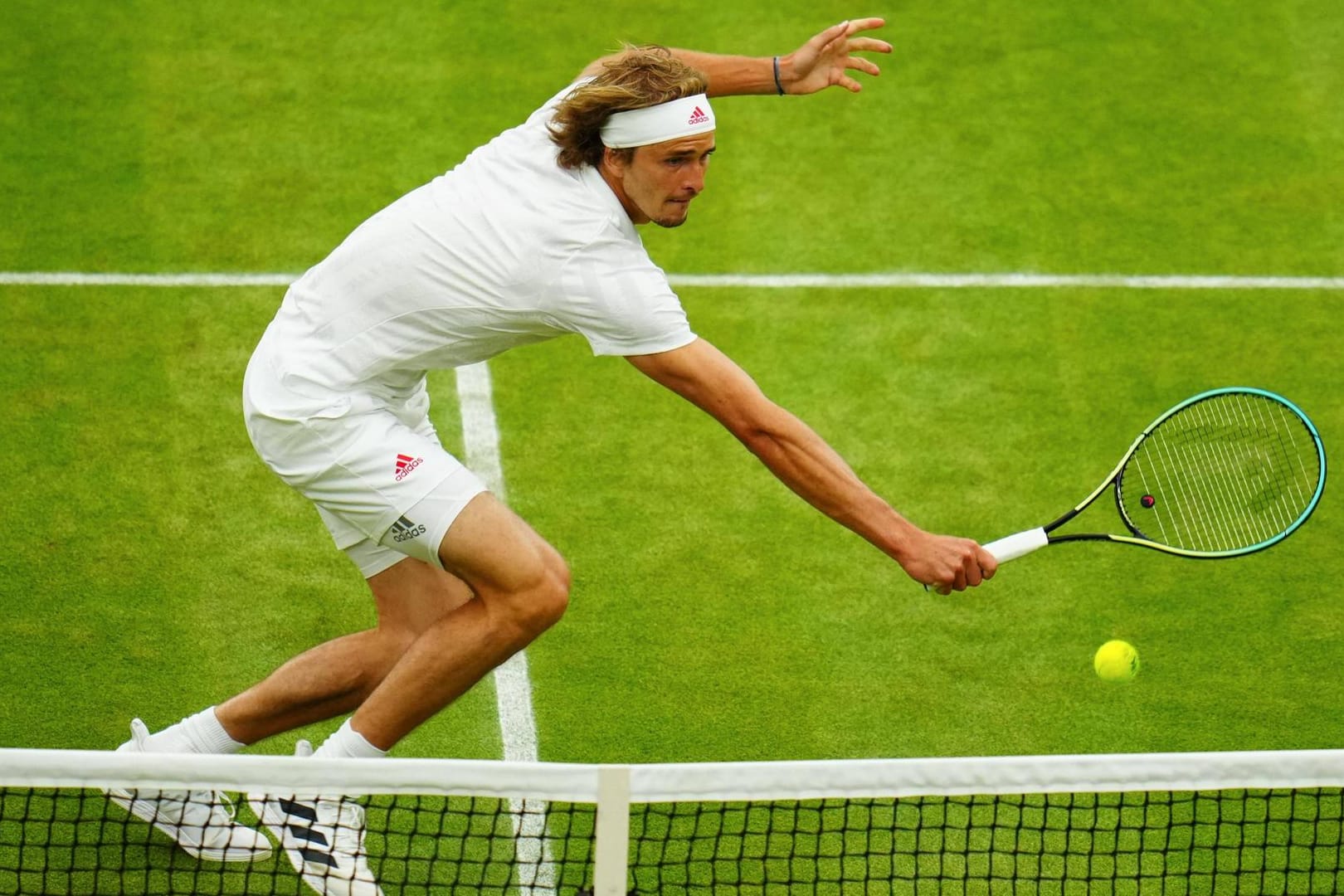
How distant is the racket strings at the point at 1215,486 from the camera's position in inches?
237

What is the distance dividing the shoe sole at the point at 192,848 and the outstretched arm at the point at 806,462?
1878 millimetres

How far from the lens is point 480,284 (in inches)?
185

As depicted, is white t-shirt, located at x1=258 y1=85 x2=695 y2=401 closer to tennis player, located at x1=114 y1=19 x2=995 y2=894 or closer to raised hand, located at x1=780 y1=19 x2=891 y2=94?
tennis player, located at x1=114 y1=19 x2=995 y2=894

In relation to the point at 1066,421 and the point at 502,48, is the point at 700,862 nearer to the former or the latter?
the point at 1066,421

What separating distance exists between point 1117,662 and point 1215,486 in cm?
77

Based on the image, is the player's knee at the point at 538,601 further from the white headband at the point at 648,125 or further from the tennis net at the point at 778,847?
the white headband at the point at 648,125

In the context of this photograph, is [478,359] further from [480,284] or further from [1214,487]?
[1214,487]

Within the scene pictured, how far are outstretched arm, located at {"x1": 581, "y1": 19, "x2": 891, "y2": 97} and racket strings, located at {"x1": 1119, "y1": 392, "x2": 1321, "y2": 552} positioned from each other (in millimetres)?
1693

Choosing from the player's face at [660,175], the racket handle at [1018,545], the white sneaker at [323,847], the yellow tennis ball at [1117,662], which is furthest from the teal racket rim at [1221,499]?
the white sneaker at [323,847]

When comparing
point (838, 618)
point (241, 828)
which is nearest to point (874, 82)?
point (838, 618)

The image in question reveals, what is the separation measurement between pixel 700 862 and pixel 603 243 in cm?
189

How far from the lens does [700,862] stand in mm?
5129

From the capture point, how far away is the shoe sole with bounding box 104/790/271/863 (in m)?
5.04

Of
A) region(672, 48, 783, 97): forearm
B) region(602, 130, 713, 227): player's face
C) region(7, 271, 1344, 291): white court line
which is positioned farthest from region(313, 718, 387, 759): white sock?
region(7, 271, 1344, 291): white court line
